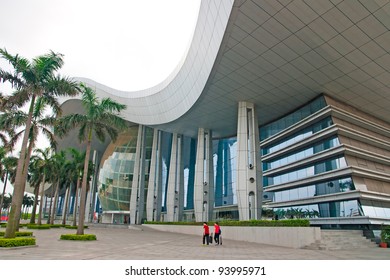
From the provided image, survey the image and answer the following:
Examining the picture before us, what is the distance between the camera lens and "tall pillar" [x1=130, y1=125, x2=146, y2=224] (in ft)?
159

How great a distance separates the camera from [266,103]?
112 feet

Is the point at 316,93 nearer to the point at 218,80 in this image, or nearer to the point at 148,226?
the point at 218,80

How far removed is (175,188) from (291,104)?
880 inches

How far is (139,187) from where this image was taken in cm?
4953

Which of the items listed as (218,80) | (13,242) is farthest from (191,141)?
(13,242)

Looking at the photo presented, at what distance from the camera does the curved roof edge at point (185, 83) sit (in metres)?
23.2

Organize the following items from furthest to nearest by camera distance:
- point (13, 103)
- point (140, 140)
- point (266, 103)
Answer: point (140, 140) → point (266, 103) → point (13, 103)

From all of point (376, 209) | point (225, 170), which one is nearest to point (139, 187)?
point (225, 170)

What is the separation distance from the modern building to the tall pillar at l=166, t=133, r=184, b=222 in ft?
0.54

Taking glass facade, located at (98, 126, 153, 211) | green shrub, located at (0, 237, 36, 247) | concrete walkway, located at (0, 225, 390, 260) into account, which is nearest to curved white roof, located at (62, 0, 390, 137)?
concrete walkway, located at (0, 225, 390, 260)

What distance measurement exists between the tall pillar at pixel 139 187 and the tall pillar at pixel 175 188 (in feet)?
18.9

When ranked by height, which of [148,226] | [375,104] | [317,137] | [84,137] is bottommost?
[148,226]

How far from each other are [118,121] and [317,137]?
20.2 metres

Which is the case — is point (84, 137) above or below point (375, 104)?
below
